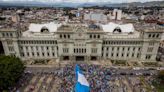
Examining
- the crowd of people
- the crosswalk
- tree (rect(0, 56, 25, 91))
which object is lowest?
the crosswalk

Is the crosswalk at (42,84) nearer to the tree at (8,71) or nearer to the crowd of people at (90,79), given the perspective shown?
the crowd of people at (90,79)

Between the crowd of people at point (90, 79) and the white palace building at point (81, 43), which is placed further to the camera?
the white palace building at point (81, 43)

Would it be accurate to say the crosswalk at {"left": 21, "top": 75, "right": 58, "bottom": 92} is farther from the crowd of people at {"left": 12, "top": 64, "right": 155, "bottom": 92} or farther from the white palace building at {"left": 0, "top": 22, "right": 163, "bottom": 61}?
the white palace building at {"left": 0, "top": 22, "right": 163, "bottom": 61}

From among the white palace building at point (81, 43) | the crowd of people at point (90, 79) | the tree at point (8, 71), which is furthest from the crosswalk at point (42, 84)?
the white palace building at point (81, 43)

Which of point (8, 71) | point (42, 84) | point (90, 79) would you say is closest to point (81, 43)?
point (90, 79)

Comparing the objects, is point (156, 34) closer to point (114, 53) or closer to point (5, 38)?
point (114, 53)

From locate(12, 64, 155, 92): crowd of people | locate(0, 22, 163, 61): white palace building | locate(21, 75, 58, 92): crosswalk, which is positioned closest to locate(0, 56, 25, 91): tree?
locate(21, 75, 58, 92): crosswalk
